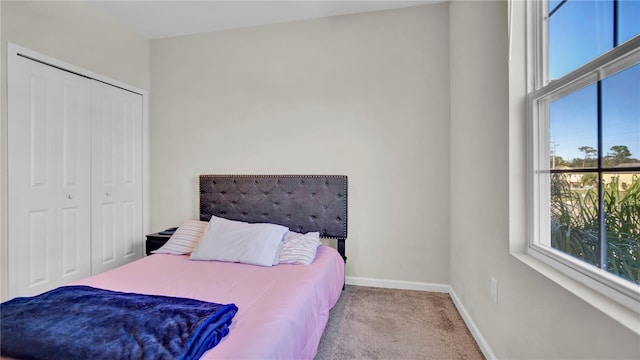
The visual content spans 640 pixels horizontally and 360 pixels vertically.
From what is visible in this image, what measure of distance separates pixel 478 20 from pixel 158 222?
11.8ft

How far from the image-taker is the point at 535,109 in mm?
1406

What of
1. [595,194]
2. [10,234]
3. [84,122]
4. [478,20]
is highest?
A: [478,20]

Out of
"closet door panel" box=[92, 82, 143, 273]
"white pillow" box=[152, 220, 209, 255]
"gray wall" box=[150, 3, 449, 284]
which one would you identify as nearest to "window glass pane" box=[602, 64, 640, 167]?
"gray wall" box=[150, 3, 449, 284]

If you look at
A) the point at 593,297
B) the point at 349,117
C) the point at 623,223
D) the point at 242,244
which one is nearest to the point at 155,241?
the point at 242,244

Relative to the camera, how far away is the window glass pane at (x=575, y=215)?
109 cm

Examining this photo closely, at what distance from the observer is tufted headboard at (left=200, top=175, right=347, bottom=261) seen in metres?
2.72

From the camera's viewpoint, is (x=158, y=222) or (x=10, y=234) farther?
(x=158, y=222)

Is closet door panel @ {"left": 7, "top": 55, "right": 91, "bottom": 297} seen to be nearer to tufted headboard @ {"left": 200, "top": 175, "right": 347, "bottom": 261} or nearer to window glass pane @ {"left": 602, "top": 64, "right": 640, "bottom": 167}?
tufted headboard @ {"left": 200, "top": 175, "right": 347, "bottom": 261}

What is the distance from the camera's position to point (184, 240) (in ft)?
8.40

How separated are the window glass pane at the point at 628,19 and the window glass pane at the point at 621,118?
11 centimetres

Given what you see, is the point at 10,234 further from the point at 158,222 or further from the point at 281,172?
the point at 281,172

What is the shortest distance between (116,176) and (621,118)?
146 inches

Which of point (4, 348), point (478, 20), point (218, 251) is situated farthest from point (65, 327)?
point (478, 20)

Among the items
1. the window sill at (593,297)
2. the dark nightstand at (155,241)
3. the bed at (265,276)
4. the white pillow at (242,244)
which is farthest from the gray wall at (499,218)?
the dark nightstand at (155,241)
